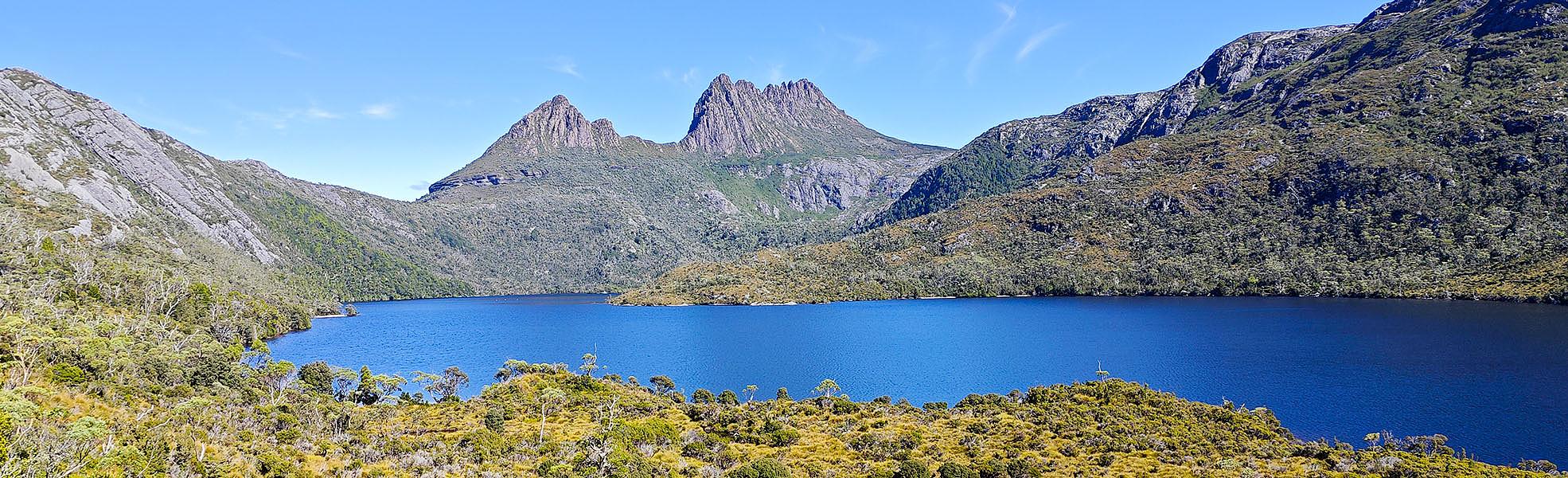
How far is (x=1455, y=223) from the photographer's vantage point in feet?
627

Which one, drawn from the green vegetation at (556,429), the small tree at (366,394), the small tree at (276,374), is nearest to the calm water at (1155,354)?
the green vegetation at (556,429)

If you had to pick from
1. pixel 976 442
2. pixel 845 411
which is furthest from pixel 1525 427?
pixel 845 411

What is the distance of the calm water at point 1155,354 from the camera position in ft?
206

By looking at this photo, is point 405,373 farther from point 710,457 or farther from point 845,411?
point 710,457

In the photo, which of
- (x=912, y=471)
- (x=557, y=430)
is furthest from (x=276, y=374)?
(x=912, y=471)

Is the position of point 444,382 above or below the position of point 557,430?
below

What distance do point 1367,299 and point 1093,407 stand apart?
157216 mm

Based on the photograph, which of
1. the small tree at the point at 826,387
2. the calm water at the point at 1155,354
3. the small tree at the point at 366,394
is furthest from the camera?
the small tree at the point at 366,394

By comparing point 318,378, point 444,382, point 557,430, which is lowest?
point 444,382

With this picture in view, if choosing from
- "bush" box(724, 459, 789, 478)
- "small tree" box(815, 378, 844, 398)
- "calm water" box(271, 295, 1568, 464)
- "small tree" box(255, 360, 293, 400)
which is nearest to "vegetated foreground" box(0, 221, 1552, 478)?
"bush" box(724, 459, 789, 478)

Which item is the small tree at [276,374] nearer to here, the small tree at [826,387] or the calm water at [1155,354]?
the calm water at [1155,354]

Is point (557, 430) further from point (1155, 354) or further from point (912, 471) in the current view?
point (1155, 354)

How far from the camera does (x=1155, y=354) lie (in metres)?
101

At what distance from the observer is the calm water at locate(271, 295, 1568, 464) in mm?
62853
